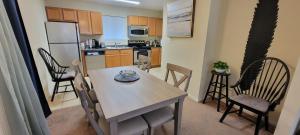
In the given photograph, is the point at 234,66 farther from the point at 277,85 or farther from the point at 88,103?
the point at 88,103

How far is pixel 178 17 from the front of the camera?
9.09 feet

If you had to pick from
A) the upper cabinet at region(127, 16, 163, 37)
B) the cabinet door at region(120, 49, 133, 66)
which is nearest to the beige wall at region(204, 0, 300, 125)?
the cabinet door at region(120, 49, 133, 66)

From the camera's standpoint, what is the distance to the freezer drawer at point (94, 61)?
4.06 m

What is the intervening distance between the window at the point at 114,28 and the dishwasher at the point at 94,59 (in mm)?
874

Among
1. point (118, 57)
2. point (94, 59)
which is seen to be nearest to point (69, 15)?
point (94, 59)

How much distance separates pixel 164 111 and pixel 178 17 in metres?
2.02

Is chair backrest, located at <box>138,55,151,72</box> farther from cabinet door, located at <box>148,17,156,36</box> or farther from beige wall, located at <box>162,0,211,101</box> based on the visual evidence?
cabinet door, located at <box>148,17,156,36</box>

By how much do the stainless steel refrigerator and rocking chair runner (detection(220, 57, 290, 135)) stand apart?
3709mm

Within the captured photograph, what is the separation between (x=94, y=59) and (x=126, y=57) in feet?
3.52

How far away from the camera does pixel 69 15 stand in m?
3.79

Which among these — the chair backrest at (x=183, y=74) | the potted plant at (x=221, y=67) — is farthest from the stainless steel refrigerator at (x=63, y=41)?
the potted plant at (x=221, y=67)

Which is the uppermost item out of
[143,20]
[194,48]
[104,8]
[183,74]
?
[104,8]

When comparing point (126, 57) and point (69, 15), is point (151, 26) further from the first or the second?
point (69, 15)

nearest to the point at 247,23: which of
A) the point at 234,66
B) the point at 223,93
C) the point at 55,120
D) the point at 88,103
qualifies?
the point at 234,66
